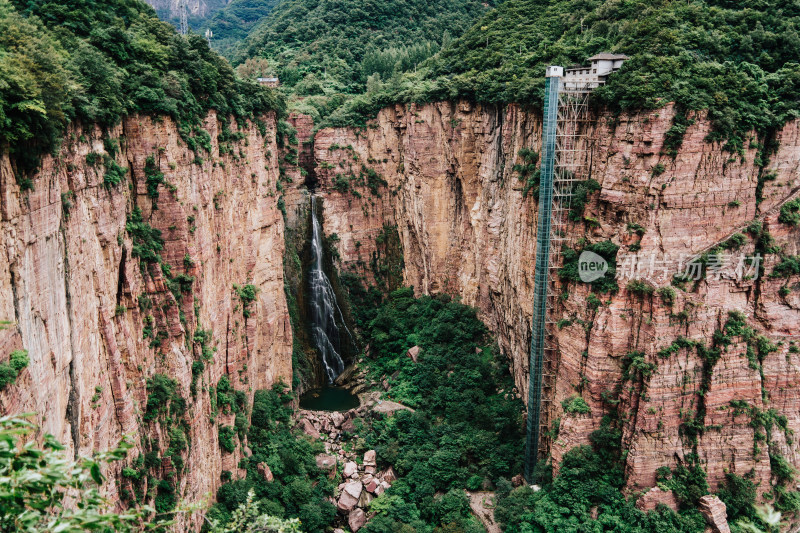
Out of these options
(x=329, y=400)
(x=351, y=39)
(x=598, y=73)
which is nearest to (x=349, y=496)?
(x=329, y=400)

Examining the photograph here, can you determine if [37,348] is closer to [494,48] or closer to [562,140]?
[562,140]

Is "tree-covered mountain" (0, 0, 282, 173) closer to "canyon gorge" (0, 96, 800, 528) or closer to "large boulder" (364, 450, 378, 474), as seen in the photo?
"canyon gorge" (0, 96, 800, 528)

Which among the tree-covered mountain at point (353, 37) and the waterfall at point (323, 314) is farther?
the tree-covered mountain at point (353, 37)

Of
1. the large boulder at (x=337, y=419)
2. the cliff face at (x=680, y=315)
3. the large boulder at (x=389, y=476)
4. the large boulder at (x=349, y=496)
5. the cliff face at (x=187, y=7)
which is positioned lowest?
the large boulder at (x=349, y=496)

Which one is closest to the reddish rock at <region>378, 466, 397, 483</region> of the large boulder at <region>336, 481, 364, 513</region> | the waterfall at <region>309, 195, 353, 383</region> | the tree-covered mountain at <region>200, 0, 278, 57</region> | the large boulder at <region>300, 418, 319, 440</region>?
the large boulder at <region>336, 481, 364, 513</region>

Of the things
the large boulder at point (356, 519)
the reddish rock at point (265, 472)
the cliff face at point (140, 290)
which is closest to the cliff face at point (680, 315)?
the large boulder at point (356, 519)

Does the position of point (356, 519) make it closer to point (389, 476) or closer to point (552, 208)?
point (389, 476)

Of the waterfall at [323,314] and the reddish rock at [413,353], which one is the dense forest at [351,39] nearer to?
the waterfall at [323,314]

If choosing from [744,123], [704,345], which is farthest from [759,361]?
[744,123]
